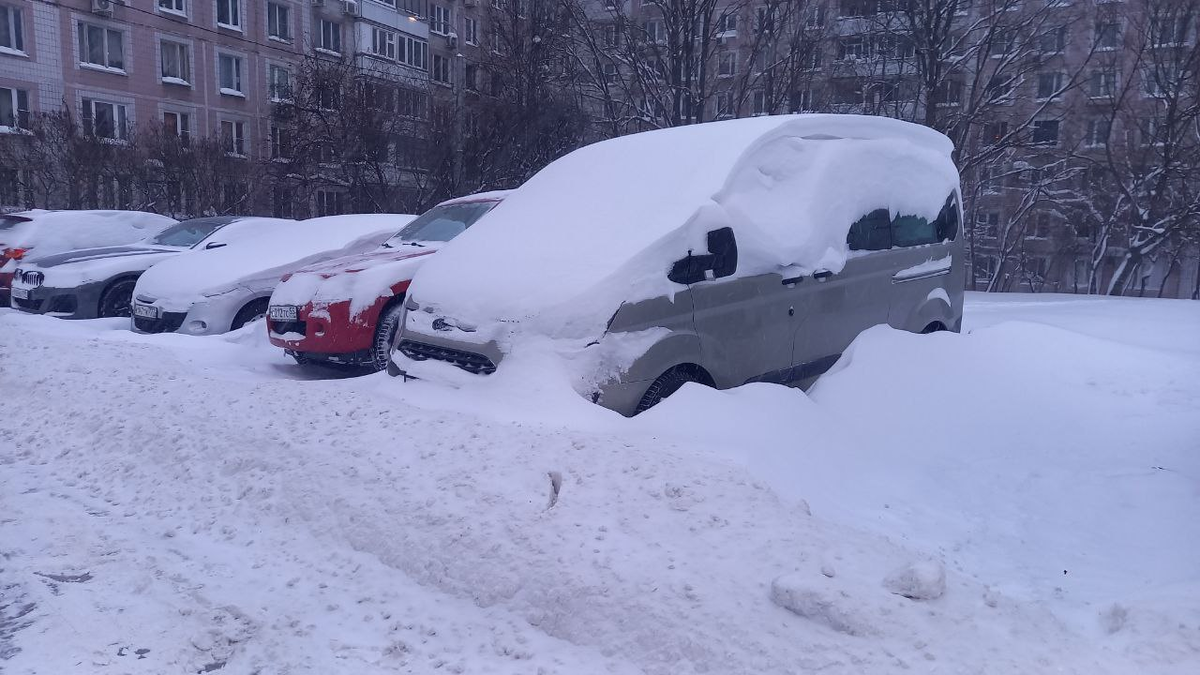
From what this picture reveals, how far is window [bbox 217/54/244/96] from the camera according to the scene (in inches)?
1359

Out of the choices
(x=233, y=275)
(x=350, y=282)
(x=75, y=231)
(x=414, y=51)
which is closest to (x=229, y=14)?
(x=414, y=51)

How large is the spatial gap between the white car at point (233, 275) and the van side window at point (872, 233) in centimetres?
561

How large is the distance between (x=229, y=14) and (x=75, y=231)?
2592cm

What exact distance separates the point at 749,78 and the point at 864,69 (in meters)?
4.24

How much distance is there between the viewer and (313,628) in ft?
10.4

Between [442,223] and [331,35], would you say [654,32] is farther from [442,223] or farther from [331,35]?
[331,35]

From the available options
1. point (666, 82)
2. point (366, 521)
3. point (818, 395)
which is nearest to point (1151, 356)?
point (818, 395)

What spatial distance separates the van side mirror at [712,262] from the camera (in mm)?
5098

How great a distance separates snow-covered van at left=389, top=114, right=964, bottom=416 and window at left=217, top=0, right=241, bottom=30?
110 feet

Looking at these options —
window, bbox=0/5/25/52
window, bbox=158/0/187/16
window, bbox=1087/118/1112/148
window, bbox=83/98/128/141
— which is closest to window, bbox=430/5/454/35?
window, bbox=158/0/187/16

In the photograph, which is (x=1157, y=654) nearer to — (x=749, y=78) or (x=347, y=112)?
(x=749, y=78)

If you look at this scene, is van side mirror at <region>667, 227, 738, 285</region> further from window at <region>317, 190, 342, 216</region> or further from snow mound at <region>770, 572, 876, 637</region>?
window at <region>317, 190, 342, 216</region>

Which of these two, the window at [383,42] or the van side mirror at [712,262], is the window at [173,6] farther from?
the van side mirror at [712,262]

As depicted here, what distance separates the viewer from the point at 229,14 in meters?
34.7
